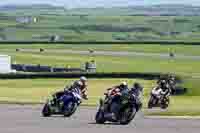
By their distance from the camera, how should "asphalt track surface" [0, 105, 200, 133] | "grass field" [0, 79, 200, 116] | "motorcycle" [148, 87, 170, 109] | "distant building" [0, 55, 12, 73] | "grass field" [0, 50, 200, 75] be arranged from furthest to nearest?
"grass field" [0, 50, 200, 75] → "distant building" [0, 55, 12, 73] → "motorcycle" [148, 87, 170, 109] → "grass field" [0, 79, 200, 116] → "asphalt track surface" [0, 105, 200, 133]

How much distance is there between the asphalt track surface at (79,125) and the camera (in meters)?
23.2

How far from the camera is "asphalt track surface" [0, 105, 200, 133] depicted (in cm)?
2316

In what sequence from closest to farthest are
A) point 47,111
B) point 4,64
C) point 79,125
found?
point 79,125 → point 47,111 → point 4,64

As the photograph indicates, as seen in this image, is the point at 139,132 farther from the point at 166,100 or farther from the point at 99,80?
the point at 99,80

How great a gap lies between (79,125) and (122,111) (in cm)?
165

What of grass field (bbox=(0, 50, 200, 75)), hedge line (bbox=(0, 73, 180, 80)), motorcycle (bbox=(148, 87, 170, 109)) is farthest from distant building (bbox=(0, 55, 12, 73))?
motorcycle (bbox=(148, 87, 170, 109))

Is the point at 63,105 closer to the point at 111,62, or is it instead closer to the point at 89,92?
the point at 89,92

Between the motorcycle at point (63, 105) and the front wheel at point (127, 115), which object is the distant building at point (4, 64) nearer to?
the motorcycle at point (63, 105)

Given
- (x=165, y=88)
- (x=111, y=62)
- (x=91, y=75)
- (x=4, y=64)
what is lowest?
(x=111, y=62)

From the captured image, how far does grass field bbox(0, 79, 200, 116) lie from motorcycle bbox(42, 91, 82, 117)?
3786 millimetres

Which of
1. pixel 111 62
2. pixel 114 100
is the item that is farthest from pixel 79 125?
pixel 111 62

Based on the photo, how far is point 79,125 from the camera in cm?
2478

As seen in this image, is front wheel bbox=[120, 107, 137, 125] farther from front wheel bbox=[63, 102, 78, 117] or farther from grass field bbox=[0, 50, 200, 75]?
grass field bbox=[0, 50, 200, 75]

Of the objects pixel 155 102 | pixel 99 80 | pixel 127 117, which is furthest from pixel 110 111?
pixel 99 80
